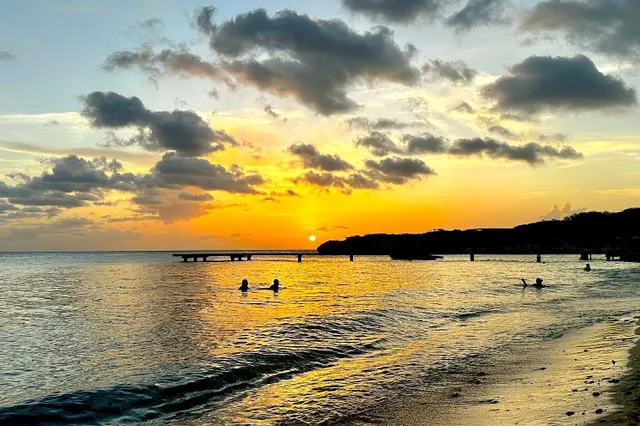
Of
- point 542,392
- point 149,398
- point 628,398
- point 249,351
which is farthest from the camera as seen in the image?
point 249,351

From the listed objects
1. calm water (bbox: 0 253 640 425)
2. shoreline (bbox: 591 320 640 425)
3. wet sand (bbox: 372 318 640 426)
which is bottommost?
calm water (bbox: 0 253 640 425)

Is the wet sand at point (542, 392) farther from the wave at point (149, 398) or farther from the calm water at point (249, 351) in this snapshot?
the wave at point (149, 398)

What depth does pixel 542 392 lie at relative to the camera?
41.6 feet

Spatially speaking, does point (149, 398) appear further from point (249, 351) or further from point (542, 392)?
point (542, 392)

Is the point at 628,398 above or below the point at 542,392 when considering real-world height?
above

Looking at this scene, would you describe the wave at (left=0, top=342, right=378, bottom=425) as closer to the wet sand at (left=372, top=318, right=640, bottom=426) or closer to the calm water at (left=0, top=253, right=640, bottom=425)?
the calm water at (left=0, top=253, right=640, bottom=425)

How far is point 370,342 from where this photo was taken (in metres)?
22.7

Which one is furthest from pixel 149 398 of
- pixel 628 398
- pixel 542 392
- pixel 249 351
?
pixel 628 398

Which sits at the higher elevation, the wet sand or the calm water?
the wet sand

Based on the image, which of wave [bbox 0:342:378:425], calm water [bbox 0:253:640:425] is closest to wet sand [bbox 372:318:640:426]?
calm water [bbox 0:253:640:425]

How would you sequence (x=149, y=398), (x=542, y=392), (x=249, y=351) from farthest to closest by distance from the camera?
(x=249, y=351) < (x=149, y=398) < (x=542, y=392)

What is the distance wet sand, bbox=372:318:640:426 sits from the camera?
34.2 feet

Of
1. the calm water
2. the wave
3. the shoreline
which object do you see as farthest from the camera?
the calm water

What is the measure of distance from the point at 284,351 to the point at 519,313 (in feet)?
61.4
